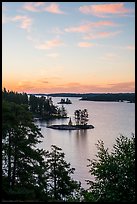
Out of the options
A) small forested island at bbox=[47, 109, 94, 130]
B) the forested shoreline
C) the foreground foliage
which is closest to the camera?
the foreground foliage

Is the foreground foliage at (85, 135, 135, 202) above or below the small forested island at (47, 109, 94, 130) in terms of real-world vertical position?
above

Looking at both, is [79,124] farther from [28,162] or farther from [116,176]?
[116,176]

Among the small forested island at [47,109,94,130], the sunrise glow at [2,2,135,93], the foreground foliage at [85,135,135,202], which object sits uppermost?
the sunrise glow at [2,2,135,93]

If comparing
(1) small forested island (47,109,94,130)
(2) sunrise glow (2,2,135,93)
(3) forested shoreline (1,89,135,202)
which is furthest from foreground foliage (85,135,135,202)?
(1) small forested island (47,109,94,130)

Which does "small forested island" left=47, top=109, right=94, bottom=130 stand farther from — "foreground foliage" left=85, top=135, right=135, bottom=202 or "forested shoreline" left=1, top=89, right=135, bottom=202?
"foreground foliage" left=85, top=135, right=135, bottom=202

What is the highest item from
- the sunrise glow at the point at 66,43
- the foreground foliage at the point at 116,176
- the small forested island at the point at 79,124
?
the sunrise glow at the point at 66,43

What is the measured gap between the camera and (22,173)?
5922mm

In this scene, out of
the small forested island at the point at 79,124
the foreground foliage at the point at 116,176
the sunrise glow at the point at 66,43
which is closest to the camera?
the sunrise glow at the point at 66,43

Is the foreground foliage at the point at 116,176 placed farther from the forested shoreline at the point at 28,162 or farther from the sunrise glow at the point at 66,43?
the sunrise glow at the point at 66,43

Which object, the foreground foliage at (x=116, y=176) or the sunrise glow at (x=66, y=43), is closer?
the sunrise glow at (x=66, y=43)

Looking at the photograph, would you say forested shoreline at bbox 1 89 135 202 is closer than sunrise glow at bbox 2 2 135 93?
No

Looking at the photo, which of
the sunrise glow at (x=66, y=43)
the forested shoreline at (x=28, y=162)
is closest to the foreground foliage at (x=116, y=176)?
the forested shoreline at (x=28, y=162)

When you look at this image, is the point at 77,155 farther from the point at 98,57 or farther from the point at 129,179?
the point at 129,179

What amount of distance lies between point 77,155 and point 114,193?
860 cm
